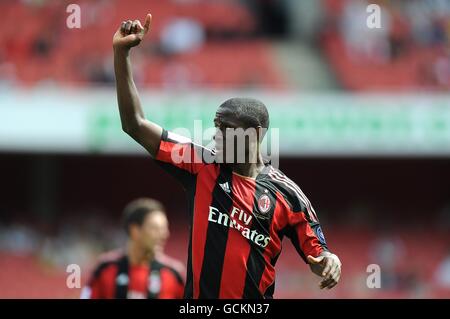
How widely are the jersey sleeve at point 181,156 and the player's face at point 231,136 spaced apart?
0.10 m

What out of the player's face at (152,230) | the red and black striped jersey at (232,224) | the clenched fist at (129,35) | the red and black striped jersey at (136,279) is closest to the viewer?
the clenched fist at (129,35)

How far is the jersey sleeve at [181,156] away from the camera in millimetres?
4621

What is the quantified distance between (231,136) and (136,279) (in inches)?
118

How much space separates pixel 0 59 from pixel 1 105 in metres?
1.12

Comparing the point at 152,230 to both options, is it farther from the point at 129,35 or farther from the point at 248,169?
the point at 129,35

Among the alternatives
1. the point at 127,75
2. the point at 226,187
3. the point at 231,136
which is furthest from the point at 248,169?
the point at 127,75

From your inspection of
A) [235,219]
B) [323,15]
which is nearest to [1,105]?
[323,15]

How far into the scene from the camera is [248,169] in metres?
4.77

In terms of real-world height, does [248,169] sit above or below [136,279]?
above

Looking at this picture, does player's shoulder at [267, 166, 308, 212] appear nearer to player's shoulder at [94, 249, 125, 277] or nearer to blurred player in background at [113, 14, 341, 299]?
blurred player in background at [113, 14, 341, 299]

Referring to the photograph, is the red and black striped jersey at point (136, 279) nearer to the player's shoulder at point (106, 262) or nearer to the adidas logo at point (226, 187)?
the player's shoulder at point (106, 262)

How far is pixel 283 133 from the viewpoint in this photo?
1595 cm

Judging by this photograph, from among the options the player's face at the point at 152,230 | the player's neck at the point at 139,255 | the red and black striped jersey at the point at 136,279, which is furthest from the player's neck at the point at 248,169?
the player's neck at the point at 139,255

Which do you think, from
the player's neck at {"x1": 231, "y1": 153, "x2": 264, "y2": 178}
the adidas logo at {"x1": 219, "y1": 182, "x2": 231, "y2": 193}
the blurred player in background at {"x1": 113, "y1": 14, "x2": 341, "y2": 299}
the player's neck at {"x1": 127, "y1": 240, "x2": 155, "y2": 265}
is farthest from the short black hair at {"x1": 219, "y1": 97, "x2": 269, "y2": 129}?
the player's neck at {"x1": 127, "y1": 240, "x2": 155, "y2": 265}
